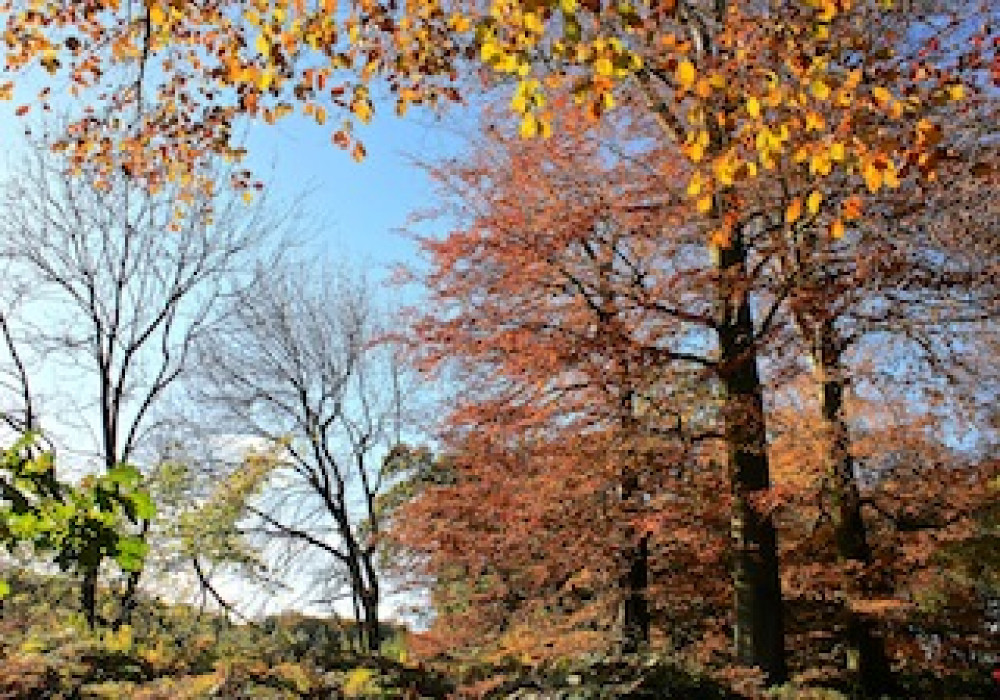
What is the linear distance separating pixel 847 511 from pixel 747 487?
2.70m

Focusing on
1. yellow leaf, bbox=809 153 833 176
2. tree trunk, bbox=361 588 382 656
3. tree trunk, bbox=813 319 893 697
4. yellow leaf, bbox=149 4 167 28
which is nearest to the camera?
yellow leaf, bbox=809 153 833 176

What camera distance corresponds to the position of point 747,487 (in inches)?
429

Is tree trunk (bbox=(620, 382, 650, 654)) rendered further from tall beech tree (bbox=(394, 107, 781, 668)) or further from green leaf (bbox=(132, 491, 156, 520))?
green leaf (bbox=(132, 491, 156, 520))

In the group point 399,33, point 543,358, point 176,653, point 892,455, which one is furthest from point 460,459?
point 399,33

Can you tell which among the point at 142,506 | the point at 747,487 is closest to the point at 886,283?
the point at 747,487

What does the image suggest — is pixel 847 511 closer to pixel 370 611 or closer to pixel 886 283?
pixel 886 283

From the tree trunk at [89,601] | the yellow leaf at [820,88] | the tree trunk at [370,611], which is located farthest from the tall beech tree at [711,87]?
the tree trunk at [370,611]

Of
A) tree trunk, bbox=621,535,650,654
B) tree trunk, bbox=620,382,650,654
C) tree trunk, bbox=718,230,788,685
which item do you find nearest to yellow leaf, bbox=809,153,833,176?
tree trunk, bbox=718,230,788,685

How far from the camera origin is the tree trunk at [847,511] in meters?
11.9

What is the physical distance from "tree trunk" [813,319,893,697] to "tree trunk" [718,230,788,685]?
127 cm

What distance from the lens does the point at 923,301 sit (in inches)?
425

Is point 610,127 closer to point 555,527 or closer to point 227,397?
point 555,527

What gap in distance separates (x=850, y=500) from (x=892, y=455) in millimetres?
1674

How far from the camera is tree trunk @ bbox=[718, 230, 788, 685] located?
10.5 meters
